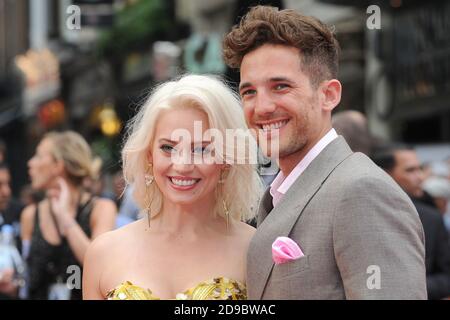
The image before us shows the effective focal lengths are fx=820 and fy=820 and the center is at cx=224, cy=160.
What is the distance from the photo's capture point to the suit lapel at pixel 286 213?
249 cm

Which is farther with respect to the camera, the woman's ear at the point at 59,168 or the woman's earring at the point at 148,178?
the woman's ear at the point at 59,168

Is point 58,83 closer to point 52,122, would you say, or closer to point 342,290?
point 52,122

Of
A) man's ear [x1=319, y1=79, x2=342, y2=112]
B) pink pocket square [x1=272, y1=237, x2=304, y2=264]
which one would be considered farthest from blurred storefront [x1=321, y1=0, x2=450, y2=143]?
pink pocket square [x1=272, y1=237, x2=304, y2=264]

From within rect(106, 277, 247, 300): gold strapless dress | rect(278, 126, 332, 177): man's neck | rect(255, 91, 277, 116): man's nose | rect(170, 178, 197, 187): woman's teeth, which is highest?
rect(255, 91, 277, 116): man's nose

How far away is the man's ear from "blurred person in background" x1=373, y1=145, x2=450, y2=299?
2.48 m

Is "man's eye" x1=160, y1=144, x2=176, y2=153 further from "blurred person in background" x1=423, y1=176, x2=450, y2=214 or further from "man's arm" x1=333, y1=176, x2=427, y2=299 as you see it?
"blurred person in background" x1=423, y1=176, x2=450, y2=214

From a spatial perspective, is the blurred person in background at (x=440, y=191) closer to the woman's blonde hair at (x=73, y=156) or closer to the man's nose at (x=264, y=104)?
the woman's blonde hair at (x=73, y=156)

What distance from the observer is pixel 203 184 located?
9.98ft

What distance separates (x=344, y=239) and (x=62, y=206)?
352cm

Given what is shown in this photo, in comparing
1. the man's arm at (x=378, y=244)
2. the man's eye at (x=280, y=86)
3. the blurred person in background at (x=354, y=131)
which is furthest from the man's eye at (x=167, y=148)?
the blurred person in background at (x=354, y=131)

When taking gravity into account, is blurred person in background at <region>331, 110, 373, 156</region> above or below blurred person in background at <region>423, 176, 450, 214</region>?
above

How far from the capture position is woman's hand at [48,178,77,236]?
5.39 meters

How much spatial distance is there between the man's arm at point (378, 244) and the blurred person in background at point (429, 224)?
270cm

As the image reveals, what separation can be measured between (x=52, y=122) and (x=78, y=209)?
1921 cm
